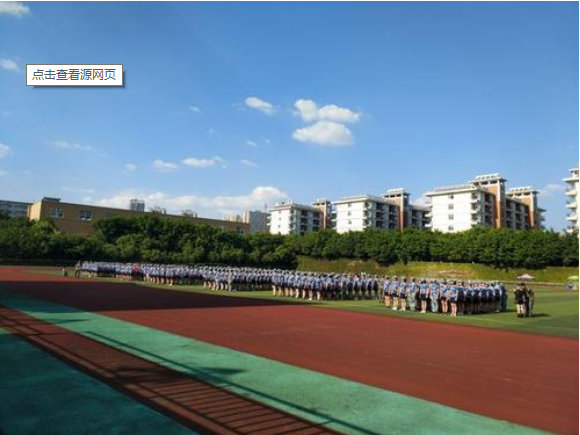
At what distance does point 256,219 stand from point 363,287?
13424cm

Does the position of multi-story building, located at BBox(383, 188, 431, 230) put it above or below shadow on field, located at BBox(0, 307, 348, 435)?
above

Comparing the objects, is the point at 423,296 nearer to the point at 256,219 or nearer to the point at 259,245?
the point at 259,245

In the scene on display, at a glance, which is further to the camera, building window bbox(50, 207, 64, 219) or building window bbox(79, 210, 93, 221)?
building window bbox(79, 210, 93, 221)

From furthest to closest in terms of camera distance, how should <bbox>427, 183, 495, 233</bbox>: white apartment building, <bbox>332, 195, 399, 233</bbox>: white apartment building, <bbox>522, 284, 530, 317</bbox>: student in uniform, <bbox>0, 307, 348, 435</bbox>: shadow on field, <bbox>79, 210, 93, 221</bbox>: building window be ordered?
<bbox>332, 195, 399, 233</bbox>: white apartment building < <bbox>427, 183, 495, 233</bbox>: white apartment building < <bbox>79, 210, 93, 221</bbox>: building window < <bbox>522, 284, 530, 317</bbox>: student in uniform < <bbox>0, 307, 348, 435</bbox>: shadow on field

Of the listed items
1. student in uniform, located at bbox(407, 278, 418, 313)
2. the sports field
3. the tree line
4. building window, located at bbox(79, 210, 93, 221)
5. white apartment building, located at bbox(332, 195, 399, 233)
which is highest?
white apartment building, located at bbox(332, 195, 399, 233)

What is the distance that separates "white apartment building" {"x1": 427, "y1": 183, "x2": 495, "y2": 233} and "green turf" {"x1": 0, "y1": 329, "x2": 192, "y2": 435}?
3480 inches

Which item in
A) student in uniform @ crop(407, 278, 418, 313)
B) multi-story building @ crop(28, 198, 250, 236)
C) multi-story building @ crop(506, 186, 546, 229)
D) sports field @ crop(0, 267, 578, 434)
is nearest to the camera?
sports field @ crop(0, 267, 578, 434)

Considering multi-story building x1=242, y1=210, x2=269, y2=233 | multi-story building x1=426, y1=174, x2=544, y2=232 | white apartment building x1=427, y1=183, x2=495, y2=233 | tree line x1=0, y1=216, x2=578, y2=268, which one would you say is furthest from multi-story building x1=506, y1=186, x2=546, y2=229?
multi-story building x1=242, y1=210, x2=269, y2=233

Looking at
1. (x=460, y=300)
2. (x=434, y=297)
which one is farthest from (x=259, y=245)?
(x=460, y=300)

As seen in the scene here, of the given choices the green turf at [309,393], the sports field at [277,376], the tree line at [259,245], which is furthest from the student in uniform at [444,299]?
the tree line at [259,245]

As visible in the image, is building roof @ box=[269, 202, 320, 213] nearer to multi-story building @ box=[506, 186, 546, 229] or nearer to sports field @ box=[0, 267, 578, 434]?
multi-story building @ box=[506, 186, 546, 229]

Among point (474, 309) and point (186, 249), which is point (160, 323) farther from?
point (186, 249)

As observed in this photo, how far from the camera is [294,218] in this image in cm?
11825

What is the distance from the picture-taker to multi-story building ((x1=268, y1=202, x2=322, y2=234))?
118375mm
